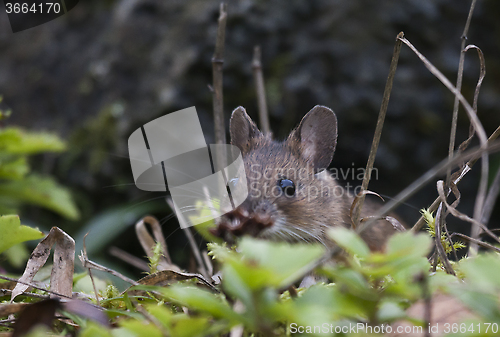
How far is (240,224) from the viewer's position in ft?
6.98

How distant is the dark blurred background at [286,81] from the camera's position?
445cm

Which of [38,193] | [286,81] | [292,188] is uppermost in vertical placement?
[286,81]

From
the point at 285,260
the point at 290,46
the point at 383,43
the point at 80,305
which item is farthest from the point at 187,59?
the point at 285,260

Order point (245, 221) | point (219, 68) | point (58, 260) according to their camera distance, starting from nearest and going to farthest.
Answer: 1. point (58, 260)
2. point (245, 221)
3. point (219, 68)

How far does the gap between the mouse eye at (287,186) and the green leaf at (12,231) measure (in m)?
1.37

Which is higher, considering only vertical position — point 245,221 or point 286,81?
point 286,81

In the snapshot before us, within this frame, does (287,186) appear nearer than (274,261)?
No

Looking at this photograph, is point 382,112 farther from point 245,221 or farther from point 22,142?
point 22,142

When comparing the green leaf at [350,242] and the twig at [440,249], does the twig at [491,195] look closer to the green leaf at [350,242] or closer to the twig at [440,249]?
the twig at [440,249]

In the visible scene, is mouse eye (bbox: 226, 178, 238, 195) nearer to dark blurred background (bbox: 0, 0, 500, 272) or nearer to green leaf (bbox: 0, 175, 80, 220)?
green leaf (bbox: 0, 175, 80, 220)

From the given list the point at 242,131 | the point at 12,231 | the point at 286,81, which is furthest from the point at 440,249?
the point at 286,81

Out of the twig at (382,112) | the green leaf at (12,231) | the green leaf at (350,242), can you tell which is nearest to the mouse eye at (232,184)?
the twig at (382,112)

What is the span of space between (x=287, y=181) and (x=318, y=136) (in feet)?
1.44

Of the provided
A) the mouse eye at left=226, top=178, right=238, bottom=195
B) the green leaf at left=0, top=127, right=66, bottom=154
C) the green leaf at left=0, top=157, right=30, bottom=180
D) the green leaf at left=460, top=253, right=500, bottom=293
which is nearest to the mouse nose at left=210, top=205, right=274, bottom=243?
the mouse eye at left=226, top=178, right=238, bottom=195
